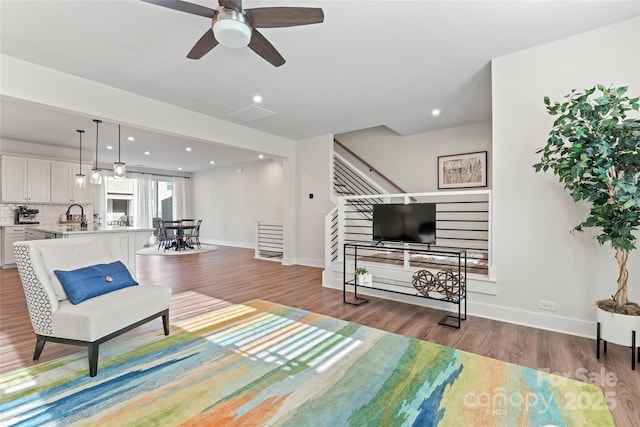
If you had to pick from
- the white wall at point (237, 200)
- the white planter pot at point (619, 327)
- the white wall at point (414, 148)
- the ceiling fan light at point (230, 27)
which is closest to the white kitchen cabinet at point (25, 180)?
the white wall at point (237, 200)

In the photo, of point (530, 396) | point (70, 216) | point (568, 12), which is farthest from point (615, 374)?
point (70, 216)

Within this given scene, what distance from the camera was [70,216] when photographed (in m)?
6.86

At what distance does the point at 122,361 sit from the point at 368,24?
11.9 ft

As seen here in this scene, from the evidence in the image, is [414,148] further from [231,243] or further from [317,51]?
[231,243]

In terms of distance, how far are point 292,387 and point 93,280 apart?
199cm

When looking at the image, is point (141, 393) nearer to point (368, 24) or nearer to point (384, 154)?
point (368, 24)

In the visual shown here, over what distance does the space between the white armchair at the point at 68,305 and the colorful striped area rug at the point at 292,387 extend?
25 cm

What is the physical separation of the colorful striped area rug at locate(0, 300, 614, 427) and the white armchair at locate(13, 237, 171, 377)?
10.0 inches

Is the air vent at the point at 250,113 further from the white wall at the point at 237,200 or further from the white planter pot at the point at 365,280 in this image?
the white wall at the point at 237,200

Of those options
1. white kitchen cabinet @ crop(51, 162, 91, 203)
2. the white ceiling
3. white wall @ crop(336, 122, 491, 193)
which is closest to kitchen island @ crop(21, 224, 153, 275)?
the white ceiling

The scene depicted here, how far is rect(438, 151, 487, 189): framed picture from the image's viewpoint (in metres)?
5.90

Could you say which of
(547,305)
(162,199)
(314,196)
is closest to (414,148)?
(314,196)

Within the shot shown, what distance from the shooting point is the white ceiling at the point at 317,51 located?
2537 millimetres

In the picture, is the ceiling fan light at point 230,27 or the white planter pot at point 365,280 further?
the white planter pot at point 365,280
